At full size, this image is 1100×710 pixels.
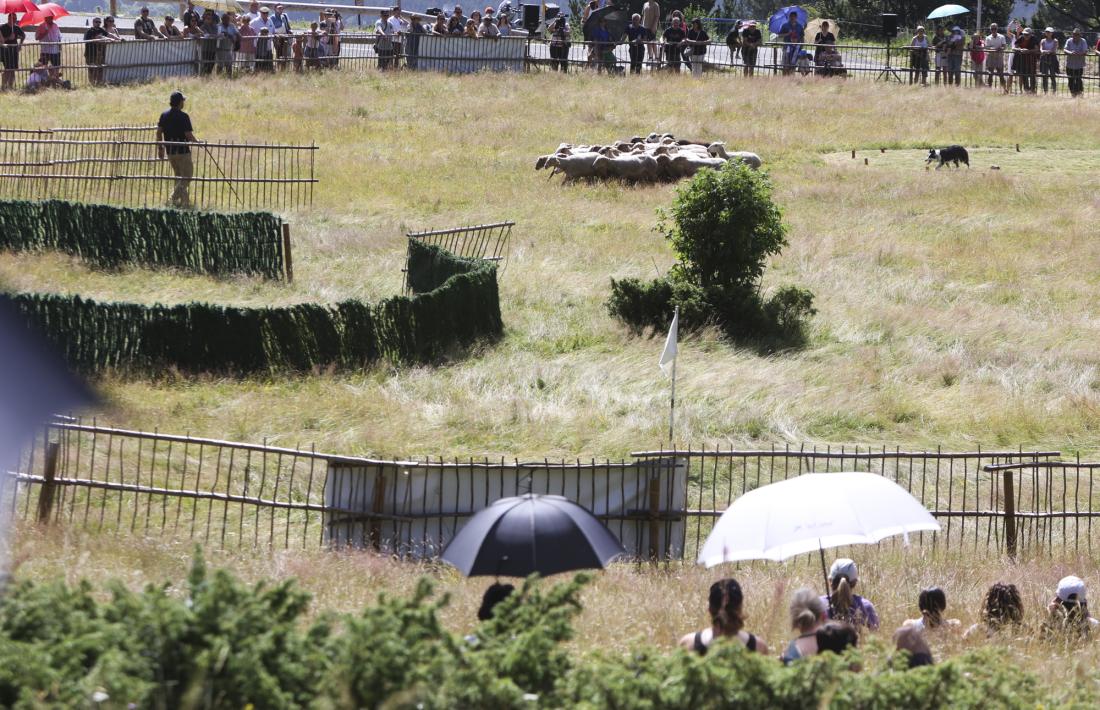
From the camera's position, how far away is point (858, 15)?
6138 centimetres

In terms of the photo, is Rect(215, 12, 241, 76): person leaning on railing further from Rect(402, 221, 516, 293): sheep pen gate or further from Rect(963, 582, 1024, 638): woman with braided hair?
Rect(963, 582, 1024, 638): woman with braided hair

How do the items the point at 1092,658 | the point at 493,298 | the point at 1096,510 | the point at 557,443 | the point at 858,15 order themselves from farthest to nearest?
the point at 858,15 → the point at 493,298 → the point at 557,443 → the point at 1096,510 → the point at 1092,658

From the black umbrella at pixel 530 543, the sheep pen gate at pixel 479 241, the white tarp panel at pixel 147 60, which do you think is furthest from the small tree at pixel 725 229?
the white tarp panel at pixel 147 60

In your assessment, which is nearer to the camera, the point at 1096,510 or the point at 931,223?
the point at 1096,510

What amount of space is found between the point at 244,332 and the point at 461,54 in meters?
24.6

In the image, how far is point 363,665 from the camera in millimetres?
5230

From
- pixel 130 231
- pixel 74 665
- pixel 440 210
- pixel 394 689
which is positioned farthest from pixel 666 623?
pixel 440 210

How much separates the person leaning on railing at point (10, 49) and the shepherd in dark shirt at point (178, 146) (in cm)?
1420

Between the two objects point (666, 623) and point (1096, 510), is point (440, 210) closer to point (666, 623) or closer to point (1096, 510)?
point (1096, 510)

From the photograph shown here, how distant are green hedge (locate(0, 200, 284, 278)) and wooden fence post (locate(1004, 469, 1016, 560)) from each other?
11.3 meters

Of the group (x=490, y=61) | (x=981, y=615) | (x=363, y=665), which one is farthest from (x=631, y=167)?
(x=363, y=665)

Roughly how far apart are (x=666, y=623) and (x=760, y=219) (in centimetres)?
997

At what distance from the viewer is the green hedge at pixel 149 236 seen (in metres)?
19.0

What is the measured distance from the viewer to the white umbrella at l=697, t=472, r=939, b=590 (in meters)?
8.16
